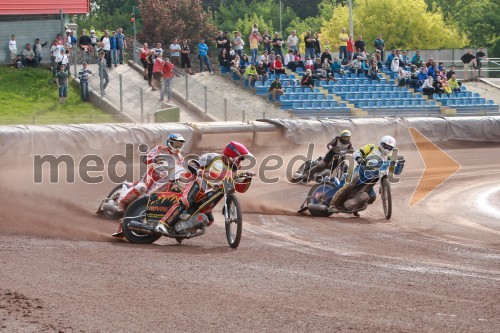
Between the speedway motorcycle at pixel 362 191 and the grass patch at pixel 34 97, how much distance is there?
14510 millimetres

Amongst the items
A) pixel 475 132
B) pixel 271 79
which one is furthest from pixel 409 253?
pixel 271 79

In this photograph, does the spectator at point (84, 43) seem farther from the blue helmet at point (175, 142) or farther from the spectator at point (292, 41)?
the blue helmet at point (175, 142)

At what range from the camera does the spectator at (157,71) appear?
32.7m

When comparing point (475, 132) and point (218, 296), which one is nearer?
point (218, 296)

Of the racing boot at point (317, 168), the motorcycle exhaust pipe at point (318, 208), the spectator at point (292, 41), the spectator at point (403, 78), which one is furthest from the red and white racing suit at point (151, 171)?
the spectator at point (403, 78)

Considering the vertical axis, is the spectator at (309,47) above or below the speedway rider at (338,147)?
above

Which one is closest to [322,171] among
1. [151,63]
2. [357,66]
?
[151,63]

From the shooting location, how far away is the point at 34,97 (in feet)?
104

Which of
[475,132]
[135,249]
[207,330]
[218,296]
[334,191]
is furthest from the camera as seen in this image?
[475,132]

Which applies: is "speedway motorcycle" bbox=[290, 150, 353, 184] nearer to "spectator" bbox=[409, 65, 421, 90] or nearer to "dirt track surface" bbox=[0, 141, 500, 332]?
"dirt track surface" bbox=[0, 141, 500, 332]

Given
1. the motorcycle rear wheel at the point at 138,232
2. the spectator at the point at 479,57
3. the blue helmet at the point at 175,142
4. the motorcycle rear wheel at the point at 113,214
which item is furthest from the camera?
the spectator at the point at 479,57

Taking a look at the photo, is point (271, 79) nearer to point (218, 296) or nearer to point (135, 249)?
point (135, 249)

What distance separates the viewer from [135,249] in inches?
454

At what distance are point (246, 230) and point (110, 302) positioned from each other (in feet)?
20.7
